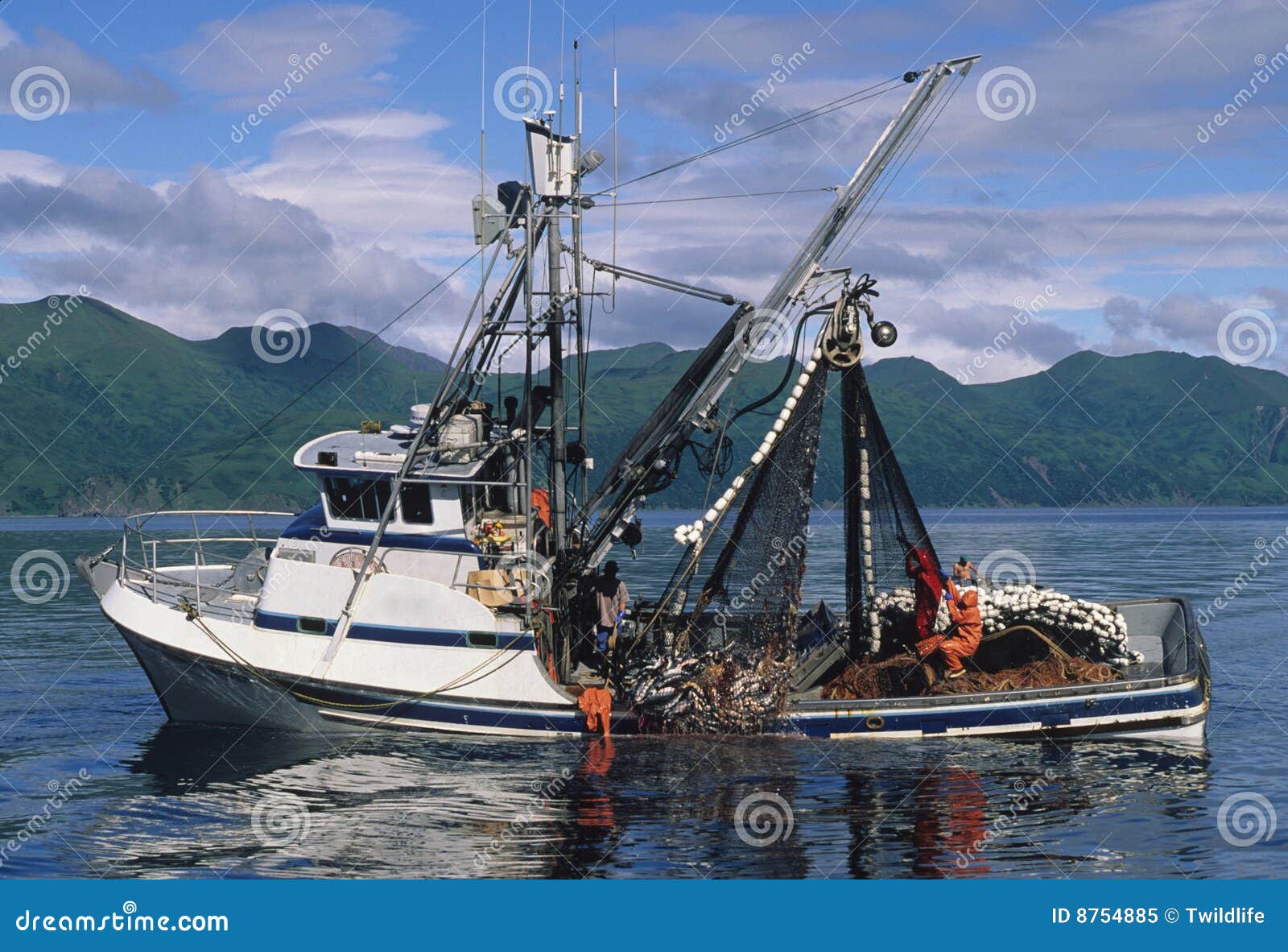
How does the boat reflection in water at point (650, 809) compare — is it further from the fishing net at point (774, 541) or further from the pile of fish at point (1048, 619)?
the fishing net at point (774, 541)

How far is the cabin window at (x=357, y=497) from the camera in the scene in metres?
19.6

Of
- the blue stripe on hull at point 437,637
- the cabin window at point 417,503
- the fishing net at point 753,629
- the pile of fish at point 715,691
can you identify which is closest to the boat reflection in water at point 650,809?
the pile of fish at point 715,691

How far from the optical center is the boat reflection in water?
14.0 m

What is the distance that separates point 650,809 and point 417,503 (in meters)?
6.26

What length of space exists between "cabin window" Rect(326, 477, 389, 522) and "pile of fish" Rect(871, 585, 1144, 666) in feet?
24.8

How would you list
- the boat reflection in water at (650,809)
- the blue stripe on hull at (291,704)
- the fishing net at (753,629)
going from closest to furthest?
the boat reflection in water at (650,809) < the fishing net at (753,629) < the blue stripe on hull at (291,704)

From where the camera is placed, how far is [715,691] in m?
18.6

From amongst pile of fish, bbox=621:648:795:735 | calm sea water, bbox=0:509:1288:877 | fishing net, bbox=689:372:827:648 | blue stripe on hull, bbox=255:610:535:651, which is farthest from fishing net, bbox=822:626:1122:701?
blue stripe on hull, bbox=255:610:535:651

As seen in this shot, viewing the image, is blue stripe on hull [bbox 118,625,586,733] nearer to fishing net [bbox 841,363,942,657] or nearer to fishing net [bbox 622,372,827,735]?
fishing net [bbox 622,372,827,735]

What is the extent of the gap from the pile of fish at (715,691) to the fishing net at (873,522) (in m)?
1.63

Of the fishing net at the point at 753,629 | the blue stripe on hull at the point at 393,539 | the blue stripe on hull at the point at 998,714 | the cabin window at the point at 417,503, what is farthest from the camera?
the blue stripe on hull at the point at 393,539

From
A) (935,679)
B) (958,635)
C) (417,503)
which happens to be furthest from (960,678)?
(417,503)

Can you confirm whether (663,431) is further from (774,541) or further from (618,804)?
(618,804)

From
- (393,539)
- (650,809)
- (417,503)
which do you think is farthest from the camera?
(393,539)
